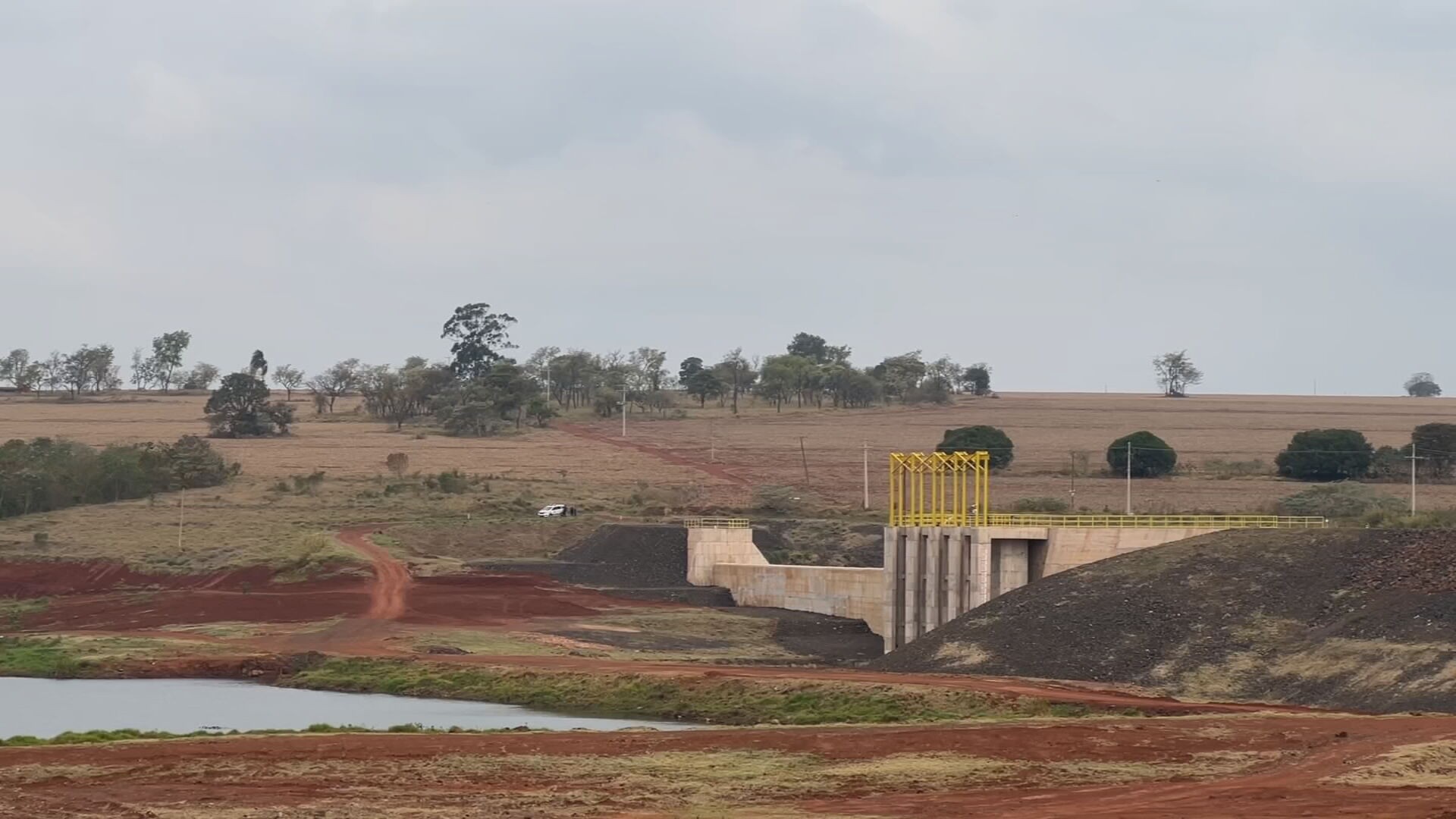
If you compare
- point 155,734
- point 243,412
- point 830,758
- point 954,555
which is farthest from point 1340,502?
point 243,412

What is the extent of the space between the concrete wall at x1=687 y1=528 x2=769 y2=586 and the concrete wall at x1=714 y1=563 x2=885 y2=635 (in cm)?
62

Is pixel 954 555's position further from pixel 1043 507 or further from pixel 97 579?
pixel 97 579

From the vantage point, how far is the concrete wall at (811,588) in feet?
249

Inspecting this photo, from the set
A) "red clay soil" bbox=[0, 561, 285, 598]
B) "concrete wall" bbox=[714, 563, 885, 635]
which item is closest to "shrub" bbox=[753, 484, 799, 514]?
"concrete wall" bbox=[714, 563, 885, 635]

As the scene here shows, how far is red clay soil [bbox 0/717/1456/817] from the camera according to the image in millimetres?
30984

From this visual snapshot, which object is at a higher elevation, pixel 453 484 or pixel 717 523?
pixel 453 484

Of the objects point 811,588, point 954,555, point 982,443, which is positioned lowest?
point 811,588

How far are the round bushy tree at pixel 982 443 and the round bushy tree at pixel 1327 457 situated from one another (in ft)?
61.8

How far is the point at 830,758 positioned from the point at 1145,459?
3527 inches

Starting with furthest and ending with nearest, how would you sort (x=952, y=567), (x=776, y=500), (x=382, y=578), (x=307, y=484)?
(x=307, y=484), (x=776, y=500), (x=382, y=578), (x=952, y=567)

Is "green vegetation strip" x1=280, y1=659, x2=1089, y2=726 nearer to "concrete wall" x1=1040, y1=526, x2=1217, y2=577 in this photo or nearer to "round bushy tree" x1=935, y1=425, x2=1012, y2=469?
"concrete wall" x1=1040, y1=526, x2=1217, y2=577

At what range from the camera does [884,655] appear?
201 ft

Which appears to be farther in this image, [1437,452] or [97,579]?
[1437,452]

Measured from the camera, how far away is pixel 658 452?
508 ft
